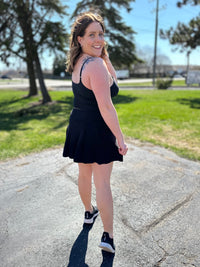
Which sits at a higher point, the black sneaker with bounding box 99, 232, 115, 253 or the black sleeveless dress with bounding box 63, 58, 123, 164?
the black sleeveless dress with bounding box 63, 58, 123, 164

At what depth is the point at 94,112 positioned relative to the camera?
1766 mm

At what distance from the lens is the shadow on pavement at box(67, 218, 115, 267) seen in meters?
1.79

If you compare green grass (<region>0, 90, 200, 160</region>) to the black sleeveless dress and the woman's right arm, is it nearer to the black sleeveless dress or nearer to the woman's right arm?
the black sleeveless dress

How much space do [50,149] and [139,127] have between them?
2447 millimetres

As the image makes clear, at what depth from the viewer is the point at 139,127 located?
5.77 metres

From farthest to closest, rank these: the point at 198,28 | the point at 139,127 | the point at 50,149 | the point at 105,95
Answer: the point at 198,28 < the point at 139,127 < the point at 50,149 < the point at 105,95

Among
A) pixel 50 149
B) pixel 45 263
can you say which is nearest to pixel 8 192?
pixel 45 263

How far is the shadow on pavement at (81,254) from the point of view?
70.5 inches

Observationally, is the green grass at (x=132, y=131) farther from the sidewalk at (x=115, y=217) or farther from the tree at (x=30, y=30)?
the tree at (x=30, y=30)

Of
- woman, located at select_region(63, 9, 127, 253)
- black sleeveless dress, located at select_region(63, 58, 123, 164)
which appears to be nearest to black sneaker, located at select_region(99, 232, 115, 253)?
woman, located at select_region(63, 9, 127, 253)

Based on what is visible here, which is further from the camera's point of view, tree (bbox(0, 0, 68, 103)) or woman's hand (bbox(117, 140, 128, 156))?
tree (bbox(0, 0, 68, 103))

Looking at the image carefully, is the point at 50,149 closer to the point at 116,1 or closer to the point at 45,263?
the point at 45,263

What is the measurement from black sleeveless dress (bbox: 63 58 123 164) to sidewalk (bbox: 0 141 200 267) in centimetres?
79

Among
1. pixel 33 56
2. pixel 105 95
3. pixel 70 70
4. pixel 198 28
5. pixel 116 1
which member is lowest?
pixel 105 95
